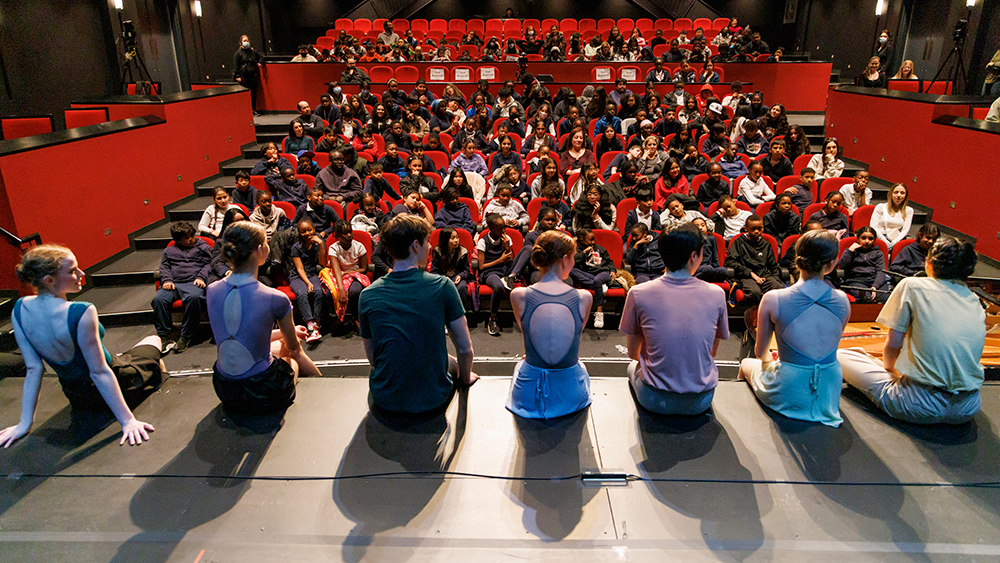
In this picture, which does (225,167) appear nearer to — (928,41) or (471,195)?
(471,195)

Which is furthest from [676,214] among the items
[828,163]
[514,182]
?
[828,163]

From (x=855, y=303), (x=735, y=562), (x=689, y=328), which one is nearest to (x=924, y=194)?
(x=855, y=303)

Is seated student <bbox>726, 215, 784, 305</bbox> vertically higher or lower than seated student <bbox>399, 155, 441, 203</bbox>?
lower

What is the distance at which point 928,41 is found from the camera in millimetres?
10344

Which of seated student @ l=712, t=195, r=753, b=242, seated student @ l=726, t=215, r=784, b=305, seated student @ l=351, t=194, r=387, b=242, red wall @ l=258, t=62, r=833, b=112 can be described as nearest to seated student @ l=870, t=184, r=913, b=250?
seated student @ l=712, t=195, r=753, b=242

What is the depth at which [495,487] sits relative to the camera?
6.64ft

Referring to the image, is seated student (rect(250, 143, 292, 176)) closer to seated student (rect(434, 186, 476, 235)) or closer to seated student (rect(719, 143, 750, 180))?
seated student (rect(434, 186, 476, 235))

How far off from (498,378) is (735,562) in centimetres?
128

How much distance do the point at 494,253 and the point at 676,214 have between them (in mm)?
1701

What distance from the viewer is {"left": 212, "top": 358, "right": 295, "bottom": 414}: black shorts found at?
2.32 meters

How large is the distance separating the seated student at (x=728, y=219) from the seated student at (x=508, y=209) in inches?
72.1

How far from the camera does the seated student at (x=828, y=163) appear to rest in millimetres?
6195

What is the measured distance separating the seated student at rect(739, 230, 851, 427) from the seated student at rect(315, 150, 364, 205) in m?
4.47

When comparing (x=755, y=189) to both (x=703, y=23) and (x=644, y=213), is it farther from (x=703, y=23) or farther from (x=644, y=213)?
(x=703, y=23)
